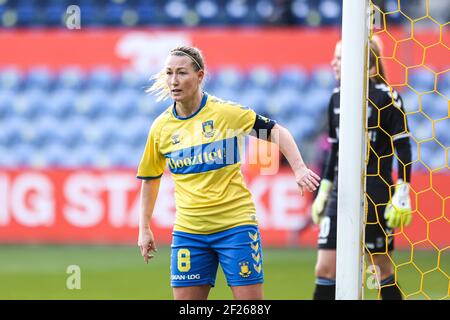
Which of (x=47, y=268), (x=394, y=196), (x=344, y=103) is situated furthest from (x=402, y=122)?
(x=47, y=268)

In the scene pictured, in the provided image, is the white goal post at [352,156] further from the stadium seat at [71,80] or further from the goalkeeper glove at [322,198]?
the stadium seat at [71,80]

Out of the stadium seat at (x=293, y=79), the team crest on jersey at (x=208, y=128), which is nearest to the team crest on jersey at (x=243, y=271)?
the team crest on jersey at (x=208, y=128)

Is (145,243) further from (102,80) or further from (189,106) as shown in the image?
(102,80)

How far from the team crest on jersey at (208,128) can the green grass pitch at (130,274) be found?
2.40 meters

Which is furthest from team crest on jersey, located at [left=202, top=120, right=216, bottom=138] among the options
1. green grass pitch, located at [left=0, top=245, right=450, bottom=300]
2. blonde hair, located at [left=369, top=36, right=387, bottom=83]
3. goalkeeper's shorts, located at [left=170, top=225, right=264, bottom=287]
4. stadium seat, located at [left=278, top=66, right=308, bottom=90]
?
stadium seat, located at [left=278, top=66, right=308, bottom=90]

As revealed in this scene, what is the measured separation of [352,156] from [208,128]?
80 centimetres

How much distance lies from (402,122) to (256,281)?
1759mm

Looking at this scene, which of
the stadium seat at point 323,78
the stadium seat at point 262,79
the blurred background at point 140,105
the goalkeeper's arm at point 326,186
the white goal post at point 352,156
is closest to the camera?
the white goal post at point 352,156

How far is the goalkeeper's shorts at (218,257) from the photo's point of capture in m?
4.73

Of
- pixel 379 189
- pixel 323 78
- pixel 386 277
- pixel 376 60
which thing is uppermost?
pixel 323 78

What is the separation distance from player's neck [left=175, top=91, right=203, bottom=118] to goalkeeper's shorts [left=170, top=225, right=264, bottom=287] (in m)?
0.64

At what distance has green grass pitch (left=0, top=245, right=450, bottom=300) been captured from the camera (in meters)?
7.88

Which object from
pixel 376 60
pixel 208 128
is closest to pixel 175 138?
pixel 208 128

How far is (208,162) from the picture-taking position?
4.83 metres
